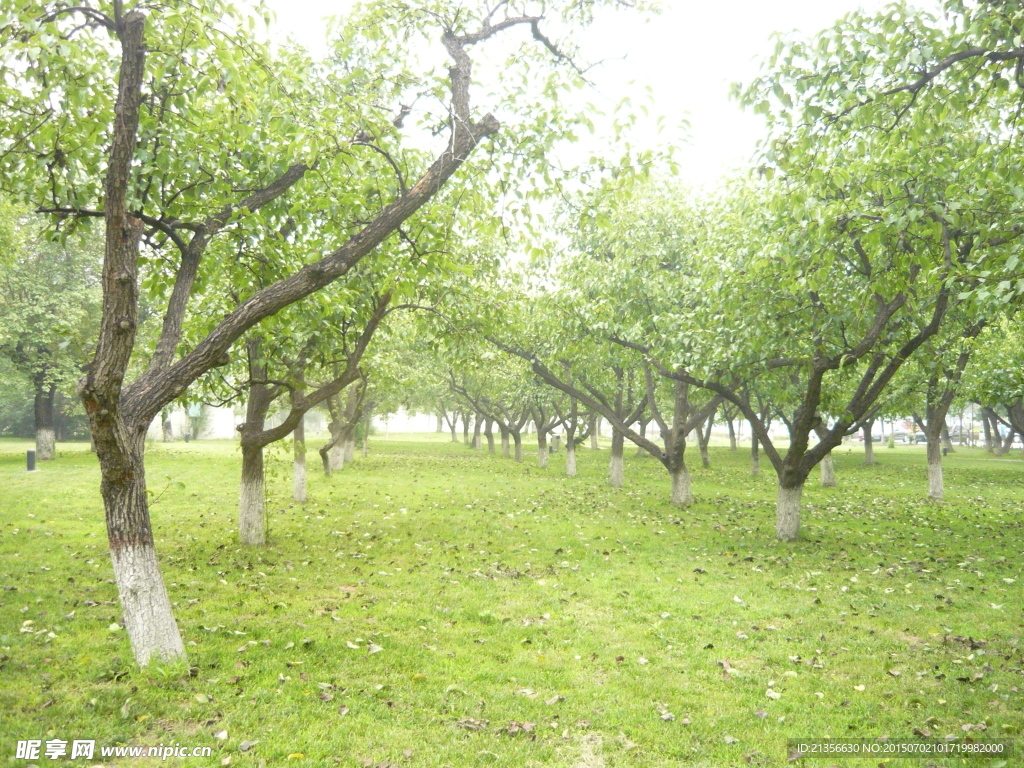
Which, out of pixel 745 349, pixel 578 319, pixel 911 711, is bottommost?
pixel 911 711

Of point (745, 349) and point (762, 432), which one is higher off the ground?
point (745, 349)

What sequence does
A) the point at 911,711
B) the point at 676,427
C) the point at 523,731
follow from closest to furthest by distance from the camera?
the point at 523,731 → the point at 911,711 → the point at 676,427

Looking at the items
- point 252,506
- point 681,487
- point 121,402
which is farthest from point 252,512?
point 681,487

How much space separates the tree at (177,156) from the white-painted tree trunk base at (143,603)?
1cm

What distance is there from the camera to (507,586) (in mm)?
10625

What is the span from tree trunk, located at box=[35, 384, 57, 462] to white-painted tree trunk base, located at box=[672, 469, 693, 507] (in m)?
29.6

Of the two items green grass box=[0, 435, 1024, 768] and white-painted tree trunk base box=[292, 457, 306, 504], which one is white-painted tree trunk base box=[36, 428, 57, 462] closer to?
green grass box=[0, 435, 1024, 768]

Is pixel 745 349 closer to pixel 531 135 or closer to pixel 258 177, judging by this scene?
pixel 531 135

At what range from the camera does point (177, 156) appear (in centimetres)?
790

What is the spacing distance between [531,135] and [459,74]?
1.25 meters

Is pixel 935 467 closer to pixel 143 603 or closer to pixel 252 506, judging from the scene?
pixel 252 506

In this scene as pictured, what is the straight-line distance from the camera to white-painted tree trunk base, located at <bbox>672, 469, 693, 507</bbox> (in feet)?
67.6

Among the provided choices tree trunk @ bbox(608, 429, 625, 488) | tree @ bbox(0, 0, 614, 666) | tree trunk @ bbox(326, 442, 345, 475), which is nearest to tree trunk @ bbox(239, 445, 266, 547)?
tree @ bbox(0, 0, 614, 666)

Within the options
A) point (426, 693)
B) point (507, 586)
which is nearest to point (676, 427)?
point (507, 586)
